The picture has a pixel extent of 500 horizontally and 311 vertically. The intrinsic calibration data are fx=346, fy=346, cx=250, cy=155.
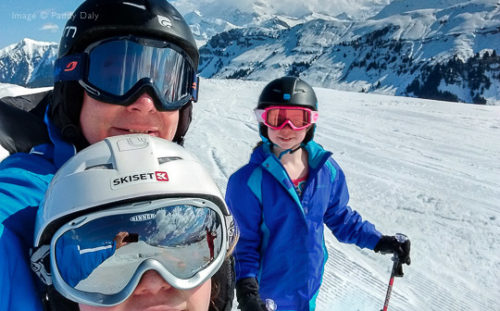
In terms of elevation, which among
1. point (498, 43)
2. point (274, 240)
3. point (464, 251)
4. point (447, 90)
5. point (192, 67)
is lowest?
point (464, 251)

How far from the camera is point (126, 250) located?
45.5 inches

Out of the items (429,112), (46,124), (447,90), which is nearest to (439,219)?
(46,124)

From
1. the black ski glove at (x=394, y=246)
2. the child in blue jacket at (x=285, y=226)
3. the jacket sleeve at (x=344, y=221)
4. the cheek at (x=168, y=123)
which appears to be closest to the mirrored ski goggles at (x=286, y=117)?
the child in blue jacket at (x=285, y=226)

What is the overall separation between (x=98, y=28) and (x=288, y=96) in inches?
64.2

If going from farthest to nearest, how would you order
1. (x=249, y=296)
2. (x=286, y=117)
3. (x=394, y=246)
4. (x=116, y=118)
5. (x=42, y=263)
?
(x=286, y=117)
(x=394, y=246)
(x=249, y=296)
(x=116, y=118)
(x=42, y=263)

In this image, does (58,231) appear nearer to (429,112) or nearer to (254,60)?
(429,112)

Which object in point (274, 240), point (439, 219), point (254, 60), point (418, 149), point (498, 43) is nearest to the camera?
point (274, 240)

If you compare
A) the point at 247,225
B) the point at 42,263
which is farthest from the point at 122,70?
the point at 247,225

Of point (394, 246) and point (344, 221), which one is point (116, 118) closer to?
point (344, 221)

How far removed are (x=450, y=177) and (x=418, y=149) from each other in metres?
2.44

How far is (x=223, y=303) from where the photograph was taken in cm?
147

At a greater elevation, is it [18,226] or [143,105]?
[143,105]

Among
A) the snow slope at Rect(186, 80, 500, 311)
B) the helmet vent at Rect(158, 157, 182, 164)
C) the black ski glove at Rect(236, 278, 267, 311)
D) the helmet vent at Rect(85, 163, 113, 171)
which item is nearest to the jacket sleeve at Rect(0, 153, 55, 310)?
the helmet vent at Rect(85, 163, 113, 171)

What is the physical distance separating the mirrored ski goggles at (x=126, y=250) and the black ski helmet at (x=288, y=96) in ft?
5.87
